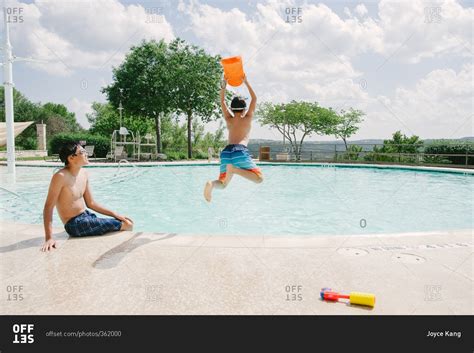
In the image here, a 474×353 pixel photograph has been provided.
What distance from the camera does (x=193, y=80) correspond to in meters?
25.3

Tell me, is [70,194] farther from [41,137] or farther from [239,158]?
[41,137]

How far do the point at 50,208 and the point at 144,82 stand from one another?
22.4 meters

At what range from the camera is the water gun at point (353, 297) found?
2.60 m

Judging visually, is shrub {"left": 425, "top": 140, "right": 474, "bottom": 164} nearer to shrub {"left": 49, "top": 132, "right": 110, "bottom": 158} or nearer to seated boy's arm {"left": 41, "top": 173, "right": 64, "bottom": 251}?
seated boy's arm {"left": 41, "top": 173, "right": 64, "bottom": 251}

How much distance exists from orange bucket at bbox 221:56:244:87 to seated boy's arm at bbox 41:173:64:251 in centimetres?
223

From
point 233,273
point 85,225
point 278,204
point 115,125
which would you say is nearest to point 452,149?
point 278,204

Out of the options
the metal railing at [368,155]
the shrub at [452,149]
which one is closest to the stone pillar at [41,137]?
the metal railing at [368,155]

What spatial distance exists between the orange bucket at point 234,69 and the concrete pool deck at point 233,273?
1873 mm

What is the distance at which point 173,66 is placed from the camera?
25.2m

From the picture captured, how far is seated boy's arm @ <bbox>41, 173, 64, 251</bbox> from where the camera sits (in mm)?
3918

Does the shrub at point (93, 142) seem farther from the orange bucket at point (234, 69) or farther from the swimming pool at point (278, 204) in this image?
the orange bucket at point (234, 69)
